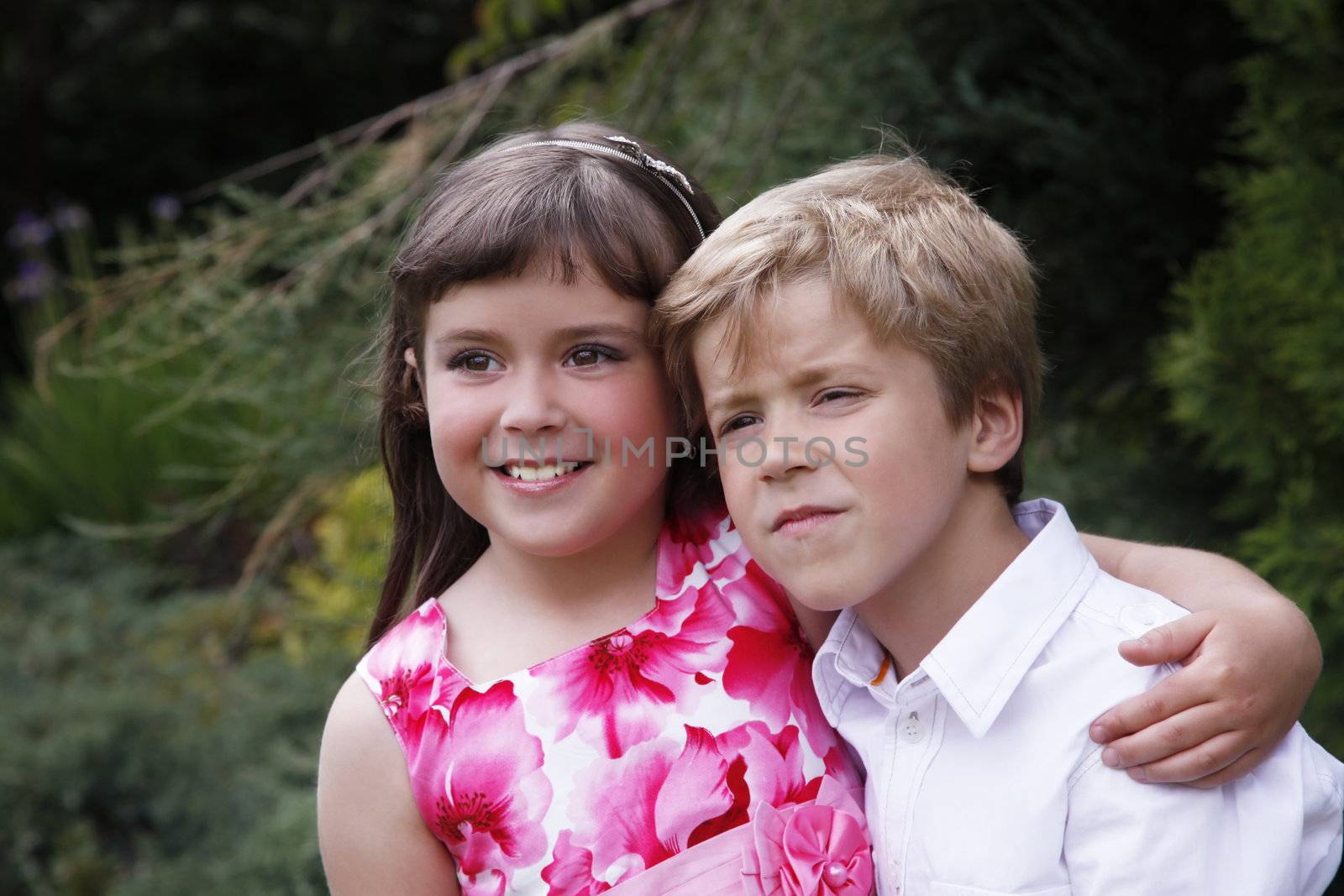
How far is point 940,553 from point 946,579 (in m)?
0.04

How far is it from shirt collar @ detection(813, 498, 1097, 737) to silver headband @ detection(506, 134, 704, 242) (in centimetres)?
64

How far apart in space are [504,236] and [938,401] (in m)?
0.58

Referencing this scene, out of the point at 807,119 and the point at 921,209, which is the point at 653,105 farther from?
the point at 921,209

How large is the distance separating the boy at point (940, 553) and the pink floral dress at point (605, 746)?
0.50ft

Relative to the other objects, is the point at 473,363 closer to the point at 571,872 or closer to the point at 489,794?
the point at 489,794

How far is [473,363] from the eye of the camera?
161 centimetres

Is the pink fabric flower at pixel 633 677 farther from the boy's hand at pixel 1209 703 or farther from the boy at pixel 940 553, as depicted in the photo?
the boy's hand at pixel 1209 703

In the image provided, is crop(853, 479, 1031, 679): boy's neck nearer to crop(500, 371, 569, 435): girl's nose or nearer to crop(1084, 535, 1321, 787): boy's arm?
crop(1084, 535, 1321, 787): boy's arm

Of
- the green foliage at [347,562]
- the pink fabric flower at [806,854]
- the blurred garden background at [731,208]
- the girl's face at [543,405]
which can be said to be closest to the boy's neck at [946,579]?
the pink fabric flower at [806,854]

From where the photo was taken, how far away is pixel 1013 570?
4.96ft

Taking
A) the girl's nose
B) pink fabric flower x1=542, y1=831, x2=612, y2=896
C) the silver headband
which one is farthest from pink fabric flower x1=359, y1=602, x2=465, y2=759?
the silver headband

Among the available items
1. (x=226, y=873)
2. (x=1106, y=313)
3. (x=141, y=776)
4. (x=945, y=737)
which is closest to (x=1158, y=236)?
(x=1106, y=313)

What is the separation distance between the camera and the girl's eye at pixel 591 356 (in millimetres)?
1590

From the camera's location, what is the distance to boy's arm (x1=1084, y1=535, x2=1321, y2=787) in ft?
4.37
